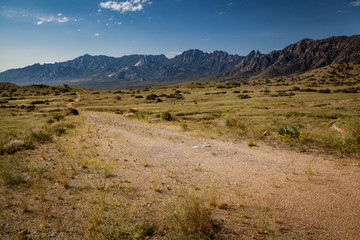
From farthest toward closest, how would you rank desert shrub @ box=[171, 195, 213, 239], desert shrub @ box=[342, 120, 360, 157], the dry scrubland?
1. desert shrub @ box=[342, 120, 360, 157]
2. the dry scrubland
3. desert shrub @ box=[171, 195, 213, 239]

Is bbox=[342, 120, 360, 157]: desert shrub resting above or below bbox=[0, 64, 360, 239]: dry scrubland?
above

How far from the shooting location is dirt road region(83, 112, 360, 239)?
521 centimetres

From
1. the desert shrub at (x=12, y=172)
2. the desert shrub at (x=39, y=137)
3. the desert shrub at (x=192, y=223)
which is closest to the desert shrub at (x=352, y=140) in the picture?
the desert shrub at (x=192, y=223)

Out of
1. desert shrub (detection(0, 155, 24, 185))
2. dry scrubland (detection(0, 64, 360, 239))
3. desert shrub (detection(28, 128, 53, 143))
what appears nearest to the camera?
dry scrubland (detection(0, 64, 360, 239))

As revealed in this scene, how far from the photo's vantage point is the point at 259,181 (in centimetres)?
767

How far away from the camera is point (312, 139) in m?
12.3

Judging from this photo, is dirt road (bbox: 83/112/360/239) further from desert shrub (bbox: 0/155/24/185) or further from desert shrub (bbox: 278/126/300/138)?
desert shrub (bbox: 0/155/24/185)

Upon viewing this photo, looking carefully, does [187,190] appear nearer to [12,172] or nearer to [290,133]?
[12,172]

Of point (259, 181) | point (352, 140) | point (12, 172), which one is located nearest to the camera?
point (259, 181)

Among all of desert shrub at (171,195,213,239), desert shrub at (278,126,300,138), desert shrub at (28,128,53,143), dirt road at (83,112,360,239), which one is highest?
desert shrub at (28,128,53,143)

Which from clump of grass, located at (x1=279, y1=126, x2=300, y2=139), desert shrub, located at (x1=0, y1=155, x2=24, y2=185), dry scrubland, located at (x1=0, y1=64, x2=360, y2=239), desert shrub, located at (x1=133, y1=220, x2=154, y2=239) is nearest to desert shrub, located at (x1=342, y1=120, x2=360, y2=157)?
dry scrubland, located at (x1=0, y1=64, x2=360, y2=239)

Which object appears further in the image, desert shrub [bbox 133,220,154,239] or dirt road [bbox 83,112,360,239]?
dirt road [bbox 83,112,360,239]

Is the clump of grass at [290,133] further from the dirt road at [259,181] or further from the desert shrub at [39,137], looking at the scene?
the desert shrub at [39,137]

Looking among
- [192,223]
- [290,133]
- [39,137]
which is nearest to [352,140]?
[290,133]
